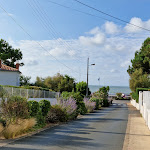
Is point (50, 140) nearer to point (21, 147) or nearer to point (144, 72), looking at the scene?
point (21, 147)

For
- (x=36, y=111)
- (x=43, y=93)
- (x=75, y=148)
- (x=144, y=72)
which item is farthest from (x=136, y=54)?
(x=75, y=148)

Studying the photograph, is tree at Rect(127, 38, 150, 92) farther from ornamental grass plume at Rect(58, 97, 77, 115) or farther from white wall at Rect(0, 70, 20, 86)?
ornamental grass plume at Rect(58, 97, 77, 115)

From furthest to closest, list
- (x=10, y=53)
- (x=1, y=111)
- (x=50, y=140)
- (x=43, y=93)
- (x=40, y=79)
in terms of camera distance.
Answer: (x=40, y=79)
(x=10, y=53)
(x=43, y=93)
(x=1, y=111)
(x=50, y=140)

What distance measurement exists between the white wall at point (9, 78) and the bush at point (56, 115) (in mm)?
26721

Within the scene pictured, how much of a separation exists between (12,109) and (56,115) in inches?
291

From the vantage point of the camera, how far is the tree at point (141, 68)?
5556 cm

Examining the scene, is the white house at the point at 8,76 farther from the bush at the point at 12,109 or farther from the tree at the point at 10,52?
the bush at the point at 12,109

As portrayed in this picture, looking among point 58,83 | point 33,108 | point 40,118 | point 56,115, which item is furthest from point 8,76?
point 33,108

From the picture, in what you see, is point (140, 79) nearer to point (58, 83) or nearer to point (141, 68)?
point (141, 68)

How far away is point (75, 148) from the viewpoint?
363 inches

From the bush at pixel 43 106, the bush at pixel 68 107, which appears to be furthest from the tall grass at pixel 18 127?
the bush at pixel 68 107

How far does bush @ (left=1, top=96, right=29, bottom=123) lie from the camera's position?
1130 cm

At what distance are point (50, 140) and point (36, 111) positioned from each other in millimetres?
3569

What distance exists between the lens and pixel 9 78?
44.7 metres
